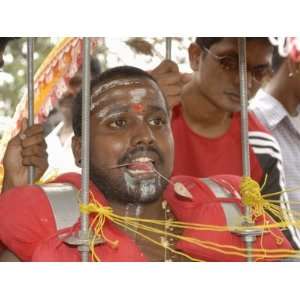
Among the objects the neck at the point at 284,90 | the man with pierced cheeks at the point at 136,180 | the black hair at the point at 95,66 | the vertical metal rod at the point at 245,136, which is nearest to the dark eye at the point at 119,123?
the man with pierced cheeks at the point at 136,180

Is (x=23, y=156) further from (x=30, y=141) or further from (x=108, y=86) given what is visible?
(x=108, y=86)

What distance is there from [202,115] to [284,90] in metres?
→ 0.19

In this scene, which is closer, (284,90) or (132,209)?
→ (132,209)

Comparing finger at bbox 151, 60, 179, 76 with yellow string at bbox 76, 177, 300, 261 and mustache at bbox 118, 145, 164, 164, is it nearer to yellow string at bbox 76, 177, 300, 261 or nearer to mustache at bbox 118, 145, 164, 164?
mustache at bbox 118, 145, 164, 164

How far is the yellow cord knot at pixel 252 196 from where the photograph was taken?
3.50 ft

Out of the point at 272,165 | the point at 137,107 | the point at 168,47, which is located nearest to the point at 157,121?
the point at 137,107

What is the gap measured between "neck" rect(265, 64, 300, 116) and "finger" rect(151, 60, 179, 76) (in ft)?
0.65

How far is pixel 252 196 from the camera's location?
107 cm

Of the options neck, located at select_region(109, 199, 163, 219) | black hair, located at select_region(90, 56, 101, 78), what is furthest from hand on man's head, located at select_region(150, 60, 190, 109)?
neck, located at select_region(109, 199, 163, 219)

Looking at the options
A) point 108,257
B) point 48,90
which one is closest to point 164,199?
point 108,257

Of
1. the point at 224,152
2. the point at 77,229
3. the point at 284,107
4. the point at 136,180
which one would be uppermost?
the point at 284,107
